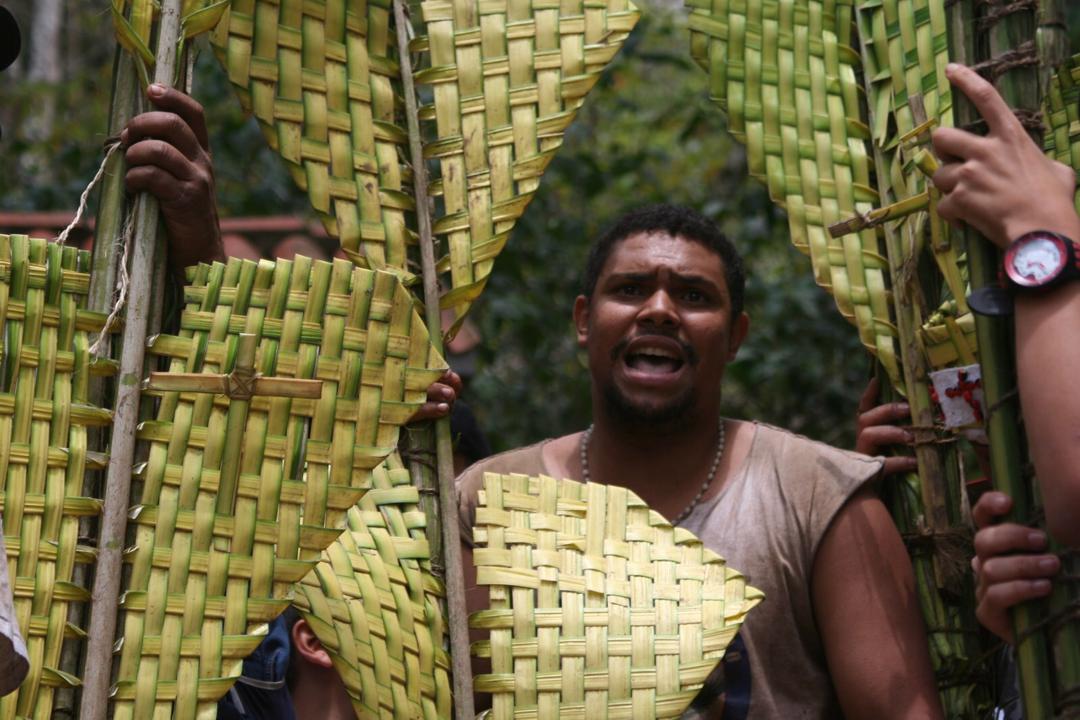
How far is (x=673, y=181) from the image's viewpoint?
6828 millimetres

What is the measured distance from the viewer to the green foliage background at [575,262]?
17.3ft

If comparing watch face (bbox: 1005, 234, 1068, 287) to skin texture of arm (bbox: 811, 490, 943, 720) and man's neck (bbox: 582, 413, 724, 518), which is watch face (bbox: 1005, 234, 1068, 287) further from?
man's neck (bbox: 582, 413, 724, 518)

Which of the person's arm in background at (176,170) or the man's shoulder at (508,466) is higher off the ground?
the person's arm in background at (176,170)

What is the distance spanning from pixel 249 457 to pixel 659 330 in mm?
1050

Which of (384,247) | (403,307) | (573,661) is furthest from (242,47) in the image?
(573,661)

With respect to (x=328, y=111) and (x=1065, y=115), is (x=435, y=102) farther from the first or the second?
(x=1065, y=115)

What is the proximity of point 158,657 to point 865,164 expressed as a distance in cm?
145

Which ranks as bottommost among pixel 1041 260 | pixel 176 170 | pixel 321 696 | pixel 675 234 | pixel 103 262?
pixel 321 696

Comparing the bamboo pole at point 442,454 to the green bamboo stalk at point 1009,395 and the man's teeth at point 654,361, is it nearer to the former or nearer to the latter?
the man's teeth at point 654,361

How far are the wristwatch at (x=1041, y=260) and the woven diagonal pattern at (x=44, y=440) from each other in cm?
116

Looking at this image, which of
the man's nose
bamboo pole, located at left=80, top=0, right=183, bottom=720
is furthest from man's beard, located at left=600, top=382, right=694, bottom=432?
bamboo pole, located at left=80, top=0, right=183, bottom=720

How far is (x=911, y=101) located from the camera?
2.45 m

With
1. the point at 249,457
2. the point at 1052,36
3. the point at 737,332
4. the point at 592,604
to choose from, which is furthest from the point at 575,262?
the point at 249,457

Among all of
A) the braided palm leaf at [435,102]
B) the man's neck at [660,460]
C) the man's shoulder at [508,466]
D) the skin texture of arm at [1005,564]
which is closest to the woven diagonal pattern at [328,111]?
the braided palm leaf at [435,102]
